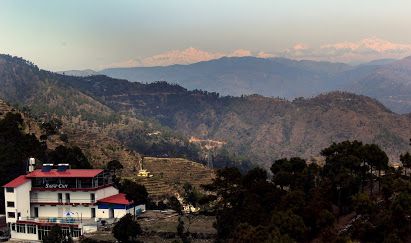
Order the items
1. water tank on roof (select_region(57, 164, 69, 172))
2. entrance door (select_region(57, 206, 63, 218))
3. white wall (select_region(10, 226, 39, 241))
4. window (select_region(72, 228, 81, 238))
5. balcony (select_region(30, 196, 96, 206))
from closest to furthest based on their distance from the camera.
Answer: window (select_region(72, 228, 81, 238)) → white wall (select_region(10, 226, 39, 241)) → balcony (select_region(30, 196, 96, 206)) → entrance door (select_region(57, 206, 63, 218)) → water tank on roof (select_region(57, 164, 69, 172))

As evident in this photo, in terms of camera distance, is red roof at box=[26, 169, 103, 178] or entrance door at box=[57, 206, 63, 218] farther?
entrance door at box=[57, 206, 63, 218]

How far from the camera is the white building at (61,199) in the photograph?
200 ft

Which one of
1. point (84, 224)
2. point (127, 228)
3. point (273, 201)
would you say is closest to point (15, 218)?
point (84, 224)

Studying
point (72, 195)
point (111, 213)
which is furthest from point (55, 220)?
point (111, 213)

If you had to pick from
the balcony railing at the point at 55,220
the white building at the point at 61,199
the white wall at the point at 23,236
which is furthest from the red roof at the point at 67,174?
the white wall at the point at 23,236

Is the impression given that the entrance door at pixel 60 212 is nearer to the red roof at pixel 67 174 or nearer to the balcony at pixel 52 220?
the balcony at pixel 52 220

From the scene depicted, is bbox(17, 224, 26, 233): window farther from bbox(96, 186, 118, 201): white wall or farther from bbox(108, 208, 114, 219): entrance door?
bbox(108, 208, 114, 219): entrance door

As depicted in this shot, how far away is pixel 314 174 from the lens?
169ft

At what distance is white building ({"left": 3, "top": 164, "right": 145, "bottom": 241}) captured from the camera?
60938 millimetres

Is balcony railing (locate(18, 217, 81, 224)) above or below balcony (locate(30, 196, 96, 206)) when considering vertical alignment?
below

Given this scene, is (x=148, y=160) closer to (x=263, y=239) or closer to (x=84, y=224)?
(x=84, y=224)

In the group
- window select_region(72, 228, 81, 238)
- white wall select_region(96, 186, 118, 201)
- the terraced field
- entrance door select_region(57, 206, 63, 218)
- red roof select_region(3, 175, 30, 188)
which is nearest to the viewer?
window select_region(72, 228, 81, 238)

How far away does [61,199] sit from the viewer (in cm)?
6316

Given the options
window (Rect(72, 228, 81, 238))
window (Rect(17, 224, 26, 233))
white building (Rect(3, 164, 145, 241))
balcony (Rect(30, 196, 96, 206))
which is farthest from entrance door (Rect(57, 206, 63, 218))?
window (Rect(72, 228, 81, 238))
